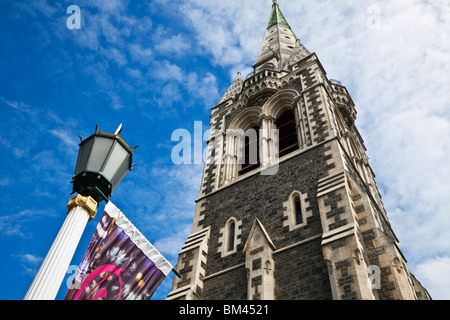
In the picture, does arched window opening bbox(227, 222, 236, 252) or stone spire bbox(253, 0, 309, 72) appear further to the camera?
stone spire bbox(253, 0, 309, 72)

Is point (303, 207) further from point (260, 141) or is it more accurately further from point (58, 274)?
point (58, 274)

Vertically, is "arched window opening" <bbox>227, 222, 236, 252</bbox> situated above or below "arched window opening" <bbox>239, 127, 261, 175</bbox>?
below

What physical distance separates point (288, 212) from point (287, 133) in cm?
790

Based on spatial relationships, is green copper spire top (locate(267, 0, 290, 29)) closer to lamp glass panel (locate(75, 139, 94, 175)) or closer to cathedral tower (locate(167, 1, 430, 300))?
cathedral tower (locate(167, 1, 430, 300))

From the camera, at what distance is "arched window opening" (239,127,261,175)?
19.6 m

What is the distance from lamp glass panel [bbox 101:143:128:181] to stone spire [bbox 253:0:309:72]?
20673 mm

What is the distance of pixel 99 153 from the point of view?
21.1 feet

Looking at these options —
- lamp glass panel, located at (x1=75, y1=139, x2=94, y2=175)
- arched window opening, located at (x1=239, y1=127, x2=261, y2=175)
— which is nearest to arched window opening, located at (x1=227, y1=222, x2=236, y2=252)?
arched window opening, located at (x1=239, y1=127, x2=261, y2=175)

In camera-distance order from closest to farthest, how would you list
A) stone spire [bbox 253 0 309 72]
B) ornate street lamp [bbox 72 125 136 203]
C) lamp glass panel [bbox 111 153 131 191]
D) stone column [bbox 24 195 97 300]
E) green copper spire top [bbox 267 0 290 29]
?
stone column [bbox 24 195 97 300] → ornate street lamp [bbox 72 125 136 203] → lamp glass panel [bbox 111 153 131 191] → stone spire [bbox 253 0 309 72] → green copper spire top [bbox 267 0 290 29]

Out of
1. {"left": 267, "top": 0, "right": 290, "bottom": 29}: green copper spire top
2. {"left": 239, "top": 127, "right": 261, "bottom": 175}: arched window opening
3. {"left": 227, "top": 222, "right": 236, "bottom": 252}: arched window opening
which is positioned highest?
{"left": 267, "top": 0, "right": 290, "bottom": 29}: green copper spire top

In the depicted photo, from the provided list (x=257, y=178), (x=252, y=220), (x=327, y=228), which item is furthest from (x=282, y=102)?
(x=327, y=228)
